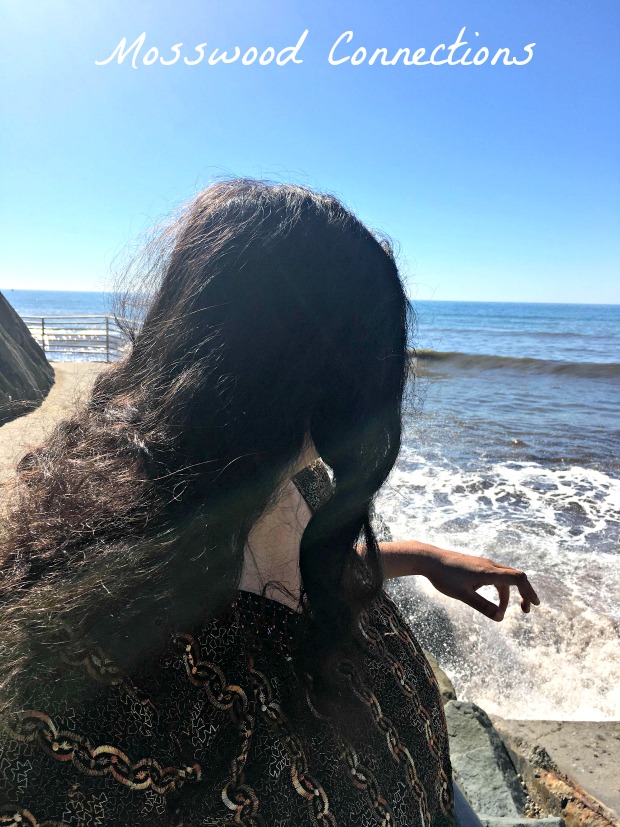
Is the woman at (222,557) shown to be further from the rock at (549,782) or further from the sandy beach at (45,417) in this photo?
the rock at (549,782)

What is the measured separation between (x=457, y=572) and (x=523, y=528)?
4.62 meters

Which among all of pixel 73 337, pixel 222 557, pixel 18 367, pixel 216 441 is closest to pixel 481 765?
pixel 222 557

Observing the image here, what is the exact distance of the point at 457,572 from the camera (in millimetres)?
1693

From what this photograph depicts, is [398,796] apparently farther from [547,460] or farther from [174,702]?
[547,460]

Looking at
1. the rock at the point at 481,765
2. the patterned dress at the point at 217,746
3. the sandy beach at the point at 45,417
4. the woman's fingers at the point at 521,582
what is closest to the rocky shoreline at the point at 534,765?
the rock at the point at 481,765

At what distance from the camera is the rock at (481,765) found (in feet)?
7.09

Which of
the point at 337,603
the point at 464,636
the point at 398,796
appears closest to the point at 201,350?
the point at 337,603

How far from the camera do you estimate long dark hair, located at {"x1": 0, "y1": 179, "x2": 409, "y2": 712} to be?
0.81 metres

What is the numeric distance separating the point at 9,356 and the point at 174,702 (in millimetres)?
9898

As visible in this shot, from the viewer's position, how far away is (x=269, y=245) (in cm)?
96

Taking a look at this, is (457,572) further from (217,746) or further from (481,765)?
(481,765)

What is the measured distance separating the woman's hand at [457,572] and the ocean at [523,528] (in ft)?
1.31

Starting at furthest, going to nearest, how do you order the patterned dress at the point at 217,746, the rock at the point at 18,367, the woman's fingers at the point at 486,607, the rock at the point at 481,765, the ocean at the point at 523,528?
the rock at the point at 18,367
the ocean at the point at 523,528
the rock at the point at 481,765
the woman's fingers at the point at 486,607
the patterned dress at the point at 217,746

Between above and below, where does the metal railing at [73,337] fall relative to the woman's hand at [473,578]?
below
